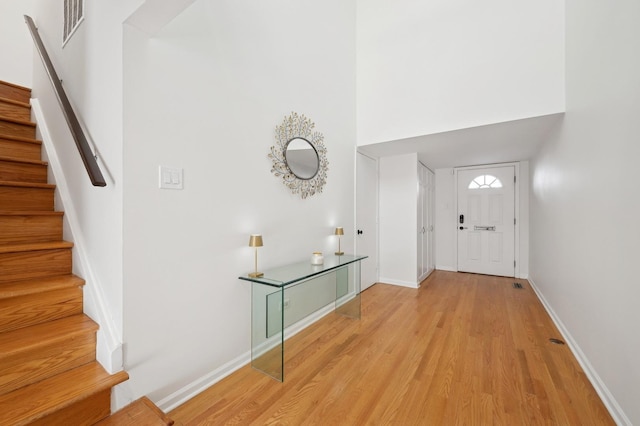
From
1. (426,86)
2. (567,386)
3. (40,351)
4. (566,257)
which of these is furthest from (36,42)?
(566,257)

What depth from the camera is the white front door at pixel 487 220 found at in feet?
16.3

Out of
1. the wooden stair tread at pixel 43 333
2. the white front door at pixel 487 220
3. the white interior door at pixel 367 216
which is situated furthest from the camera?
the white front door at pixel 487 220

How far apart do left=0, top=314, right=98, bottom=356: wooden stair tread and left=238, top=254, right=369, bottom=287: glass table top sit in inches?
37.2

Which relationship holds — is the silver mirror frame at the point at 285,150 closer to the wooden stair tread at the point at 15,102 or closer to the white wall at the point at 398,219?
the white wall at the point at 398,219

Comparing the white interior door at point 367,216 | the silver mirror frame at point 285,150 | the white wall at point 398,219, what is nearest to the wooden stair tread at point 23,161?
the silver mirror frame at point 285,150

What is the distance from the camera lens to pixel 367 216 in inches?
165

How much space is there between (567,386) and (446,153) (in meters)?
3.29

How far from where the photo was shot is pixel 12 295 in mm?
1436

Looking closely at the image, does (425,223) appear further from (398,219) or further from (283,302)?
(283,302)

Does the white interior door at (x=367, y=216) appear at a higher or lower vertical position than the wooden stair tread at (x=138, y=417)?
higher

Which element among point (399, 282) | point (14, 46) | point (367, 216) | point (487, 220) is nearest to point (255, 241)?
point (367, 216)

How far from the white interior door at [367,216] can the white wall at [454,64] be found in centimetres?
54

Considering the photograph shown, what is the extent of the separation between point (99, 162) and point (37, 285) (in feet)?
2.67

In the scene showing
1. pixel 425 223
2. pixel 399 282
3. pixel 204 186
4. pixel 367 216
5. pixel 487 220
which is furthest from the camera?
pixel 487 220
